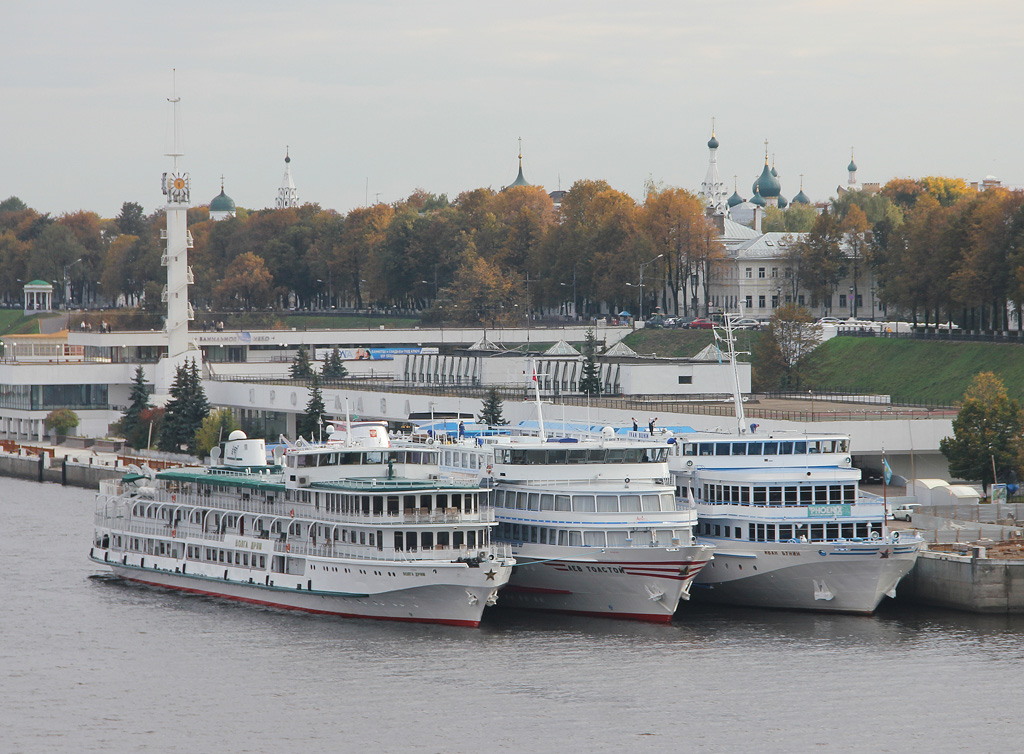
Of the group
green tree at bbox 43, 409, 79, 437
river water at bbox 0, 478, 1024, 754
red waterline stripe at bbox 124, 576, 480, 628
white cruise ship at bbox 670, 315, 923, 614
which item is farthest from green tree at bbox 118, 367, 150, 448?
white cruise ship at bbox 670, 315, 923, 614

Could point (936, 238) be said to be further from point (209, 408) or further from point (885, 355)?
point (209, 408)

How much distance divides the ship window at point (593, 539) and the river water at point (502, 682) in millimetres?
2625

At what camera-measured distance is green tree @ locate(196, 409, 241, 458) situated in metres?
101

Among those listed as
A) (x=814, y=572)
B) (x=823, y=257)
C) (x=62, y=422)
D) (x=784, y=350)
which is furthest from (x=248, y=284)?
(x=814, y=572)

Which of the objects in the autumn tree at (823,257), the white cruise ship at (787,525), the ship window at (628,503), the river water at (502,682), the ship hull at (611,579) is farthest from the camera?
the autumn tree at (823,257)

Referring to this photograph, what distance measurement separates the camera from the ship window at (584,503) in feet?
182

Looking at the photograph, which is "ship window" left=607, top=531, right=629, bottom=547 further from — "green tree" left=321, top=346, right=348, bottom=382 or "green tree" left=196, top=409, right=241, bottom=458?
"green tree" left=321, top=346, right=348, bottom=382

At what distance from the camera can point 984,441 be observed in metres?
68.4

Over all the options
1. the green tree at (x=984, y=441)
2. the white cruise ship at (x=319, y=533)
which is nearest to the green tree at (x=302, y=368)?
the white cruise ship at (x=319, y=533)

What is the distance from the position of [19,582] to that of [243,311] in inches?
5314

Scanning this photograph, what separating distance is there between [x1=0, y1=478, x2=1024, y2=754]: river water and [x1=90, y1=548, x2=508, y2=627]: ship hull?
592mm

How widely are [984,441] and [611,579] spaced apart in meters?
21.3

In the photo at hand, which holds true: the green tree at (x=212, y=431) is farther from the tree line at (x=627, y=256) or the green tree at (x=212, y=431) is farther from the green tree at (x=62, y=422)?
the tree line at (x=627, y=256)

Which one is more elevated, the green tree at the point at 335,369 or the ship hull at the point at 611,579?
the green tree at the point at 335,369
